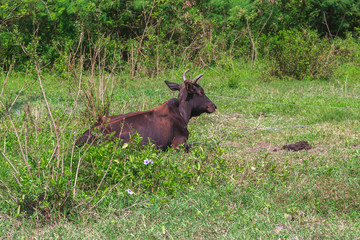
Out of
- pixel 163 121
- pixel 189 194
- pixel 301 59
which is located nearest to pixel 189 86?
pixel 163 121

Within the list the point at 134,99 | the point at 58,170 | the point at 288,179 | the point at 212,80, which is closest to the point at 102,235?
the point at 58,170

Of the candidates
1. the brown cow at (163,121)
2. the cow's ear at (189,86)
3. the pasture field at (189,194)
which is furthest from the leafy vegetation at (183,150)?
the cow's ear at (189,86)

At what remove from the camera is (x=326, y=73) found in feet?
43.4

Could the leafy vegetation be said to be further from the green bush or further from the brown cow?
the brown cow

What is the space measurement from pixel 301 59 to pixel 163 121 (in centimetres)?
766

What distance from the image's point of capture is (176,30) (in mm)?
16250

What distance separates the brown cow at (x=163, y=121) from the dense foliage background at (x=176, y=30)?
6.69 meters

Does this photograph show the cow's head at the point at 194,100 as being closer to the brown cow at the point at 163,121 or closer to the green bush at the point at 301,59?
the brown cow at the point at 163,121

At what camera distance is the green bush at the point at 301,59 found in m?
13.1

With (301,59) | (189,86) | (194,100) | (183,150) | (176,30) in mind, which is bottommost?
(176,30)

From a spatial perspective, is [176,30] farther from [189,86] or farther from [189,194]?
[189,194]

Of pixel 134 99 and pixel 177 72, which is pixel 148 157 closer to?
pixel 134 99

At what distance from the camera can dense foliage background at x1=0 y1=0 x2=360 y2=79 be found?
1434 cm

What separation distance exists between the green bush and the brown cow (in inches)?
266
